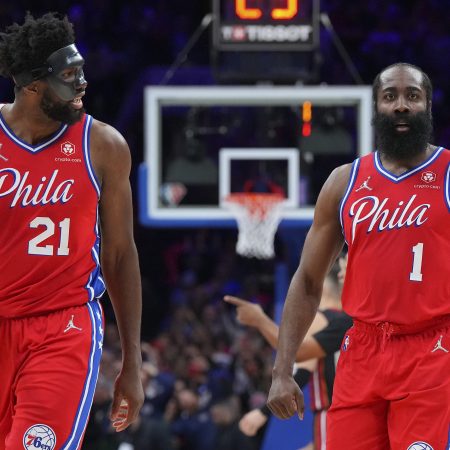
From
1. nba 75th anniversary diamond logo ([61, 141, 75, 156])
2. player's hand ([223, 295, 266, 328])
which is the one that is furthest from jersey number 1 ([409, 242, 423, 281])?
player's hand ([223, 295, 266, 328])

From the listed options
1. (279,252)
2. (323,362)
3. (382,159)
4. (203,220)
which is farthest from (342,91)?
(279,252)

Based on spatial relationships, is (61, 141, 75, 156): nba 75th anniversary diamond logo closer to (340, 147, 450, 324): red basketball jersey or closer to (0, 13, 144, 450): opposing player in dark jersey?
(0, 13, 144, 450): opposing player in dark jersey

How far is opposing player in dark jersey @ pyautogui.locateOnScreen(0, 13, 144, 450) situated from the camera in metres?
3.98

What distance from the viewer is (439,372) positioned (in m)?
4.16

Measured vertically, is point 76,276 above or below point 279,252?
above

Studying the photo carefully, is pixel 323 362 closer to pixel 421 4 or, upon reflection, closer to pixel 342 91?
pixel 342 91

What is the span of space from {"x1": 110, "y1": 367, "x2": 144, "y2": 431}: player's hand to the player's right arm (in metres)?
0.54

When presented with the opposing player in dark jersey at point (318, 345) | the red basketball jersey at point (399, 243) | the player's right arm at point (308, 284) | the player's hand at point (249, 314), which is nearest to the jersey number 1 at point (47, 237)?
the player's right arm at point (308, 284)

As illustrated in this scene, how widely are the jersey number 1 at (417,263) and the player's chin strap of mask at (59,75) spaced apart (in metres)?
1.43

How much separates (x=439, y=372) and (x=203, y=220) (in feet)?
19.0

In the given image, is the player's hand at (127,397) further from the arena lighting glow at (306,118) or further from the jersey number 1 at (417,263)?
the arena lighting glow at (306,118)

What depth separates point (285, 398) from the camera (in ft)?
14.6

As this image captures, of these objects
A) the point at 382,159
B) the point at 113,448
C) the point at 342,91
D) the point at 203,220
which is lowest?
the point at 113,448

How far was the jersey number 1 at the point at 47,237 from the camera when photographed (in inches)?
162
